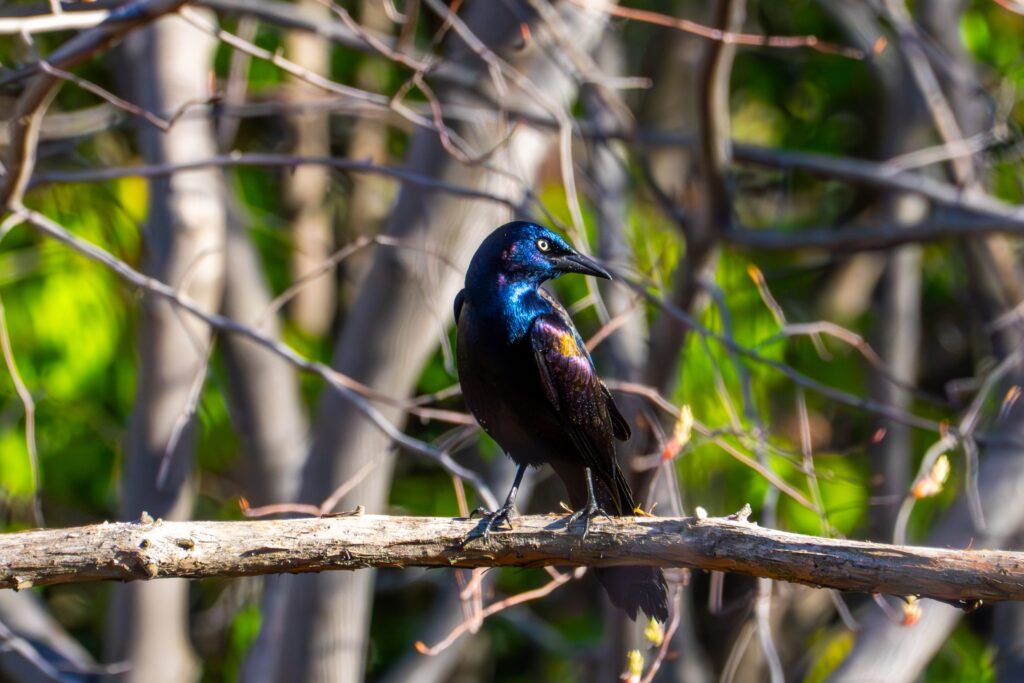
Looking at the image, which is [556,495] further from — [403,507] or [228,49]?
[228,49]

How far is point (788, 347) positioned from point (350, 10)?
3700 mm

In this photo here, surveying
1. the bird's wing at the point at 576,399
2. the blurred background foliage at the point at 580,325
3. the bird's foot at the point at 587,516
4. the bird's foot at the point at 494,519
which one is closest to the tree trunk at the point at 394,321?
the blurred background foliage at the point at 580,325

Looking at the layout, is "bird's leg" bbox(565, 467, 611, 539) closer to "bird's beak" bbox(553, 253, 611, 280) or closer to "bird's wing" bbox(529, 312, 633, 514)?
"bird's wing" bbox(529, 312, 633, 514)

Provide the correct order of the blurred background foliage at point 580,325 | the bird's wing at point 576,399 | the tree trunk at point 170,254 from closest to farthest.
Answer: the bird's wing at point 576,399 → the tree trunk at point 170,254 → the blurred background foliage at point 580,325

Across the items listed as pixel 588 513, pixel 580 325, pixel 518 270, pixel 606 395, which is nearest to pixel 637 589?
pixel 588 513

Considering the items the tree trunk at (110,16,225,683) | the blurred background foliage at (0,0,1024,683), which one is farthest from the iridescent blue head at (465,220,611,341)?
the tree trunk at (110,16,225,683)

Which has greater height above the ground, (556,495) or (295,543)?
(556,495)

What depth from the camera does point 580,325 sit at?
675 cm

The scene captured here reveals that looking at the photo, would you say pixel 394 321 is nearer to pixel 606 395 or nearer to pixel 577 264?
pixel 577 264

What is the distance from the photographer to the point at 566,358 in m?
3.53

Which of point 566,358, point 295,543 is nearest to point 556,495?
point 566,358

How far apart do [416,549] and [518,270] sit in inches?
43.4

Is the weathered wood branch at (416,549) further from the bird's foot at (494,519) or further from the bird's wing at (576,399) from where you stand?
the bird's wing at (576,399)

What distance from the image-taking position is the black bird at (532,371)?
11.5 feet
